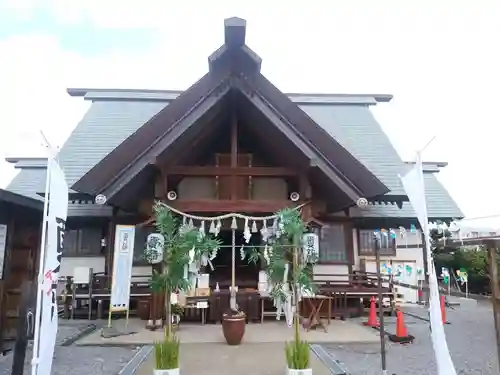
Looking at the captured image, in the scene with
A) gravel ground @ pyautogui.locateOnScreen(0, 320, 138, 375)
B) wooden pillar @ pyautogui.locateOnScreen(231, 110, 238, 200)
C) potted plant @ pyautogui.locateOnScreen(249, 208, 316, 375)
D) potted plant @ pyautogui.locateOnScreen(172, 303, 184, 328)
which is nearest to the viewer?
potted plant @ pyautogui.locateOnScreen(249, 208, 316, 375)

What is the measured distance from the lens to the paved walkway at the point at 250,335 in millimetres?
7227

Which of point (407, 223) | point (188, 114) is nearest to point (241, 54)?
point (188, 114)

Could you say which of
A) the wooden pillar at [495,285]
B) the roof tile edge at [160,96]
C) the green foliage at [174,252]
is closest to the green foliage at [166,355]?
the green foliage at [174,252]

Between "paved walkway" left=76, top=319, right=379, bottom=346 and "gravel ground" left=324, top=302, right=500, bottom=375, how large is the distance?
0.48 m

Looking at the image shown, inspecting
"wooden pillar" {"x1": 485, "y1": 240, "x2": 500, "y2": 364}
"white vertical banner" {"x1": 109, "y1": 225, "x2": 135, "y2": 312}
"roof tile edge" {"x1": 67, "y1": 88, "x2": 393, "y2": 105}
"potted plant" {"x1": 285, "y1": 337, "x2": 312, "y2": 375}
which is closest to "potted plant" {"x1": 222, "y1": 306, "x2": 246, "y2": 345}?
"potted plant" {"x1": 285, "y1": 337, "x2": 312, "y2": 375}

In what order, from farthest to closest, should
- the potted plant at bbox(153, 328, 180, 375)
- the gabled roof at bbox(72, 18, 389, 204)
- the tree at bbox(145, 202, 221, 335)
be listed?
the gabled roof at bbox(72, 18, 389, 204), the tree at bbox(145, 202, 221, 335), the potted plant at bbox(153, 328, 180, 375)

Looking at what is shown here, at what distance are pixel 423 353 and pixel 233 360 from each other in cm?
298

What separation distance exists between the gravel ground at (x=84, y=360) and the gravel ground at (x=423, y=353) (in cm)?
313

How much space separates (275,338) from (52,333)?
13.7 feet

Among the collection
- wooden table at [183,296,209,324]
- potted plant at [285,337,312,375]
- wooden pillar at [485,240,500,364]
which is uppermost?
wooden pillar at [485,240,500,364]

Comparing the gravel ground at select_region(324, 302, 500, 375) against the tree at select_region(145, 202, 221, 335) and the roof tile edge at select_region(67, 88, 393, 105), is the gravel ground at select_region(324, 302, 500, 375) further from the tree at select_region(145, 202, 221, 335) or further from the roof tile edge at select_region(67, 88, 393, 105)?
the roof tile edge at select_region(67, 88, 393, 105)

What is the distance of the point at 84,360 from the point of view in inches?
243

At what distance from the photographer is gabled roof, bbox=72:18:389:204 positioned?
819cm

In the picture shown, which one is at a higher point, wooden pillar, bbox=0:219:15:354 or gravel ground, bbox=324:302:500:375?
wooden pillar, bbox=0:219:15:354
